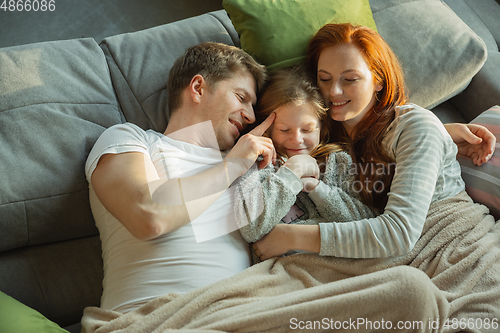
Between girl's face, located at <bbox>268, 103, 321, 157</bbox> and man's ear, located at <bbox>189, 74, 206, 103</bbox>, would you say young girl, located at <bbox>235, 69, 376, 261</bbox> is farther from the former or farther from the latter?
man's ear, located at <bbox>189, 74, 206, 103</bbox>

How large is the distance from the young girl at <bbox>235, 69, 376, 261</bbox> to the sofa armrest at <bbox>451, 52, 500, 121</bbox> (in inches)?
34.6

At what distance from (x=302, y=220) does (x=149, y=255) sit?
52cm

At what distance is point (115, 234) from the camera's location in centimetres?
122

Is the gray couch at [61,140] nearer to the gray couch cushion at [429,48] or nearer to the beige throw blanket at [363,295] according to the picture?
the beige throw blanket at [363,295]

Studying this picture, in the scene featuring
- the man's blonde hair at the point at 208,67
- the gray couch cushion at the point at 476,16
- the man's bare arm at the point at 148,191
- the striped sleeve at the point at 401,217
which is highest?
the man's blonde hair at the point at 208,67

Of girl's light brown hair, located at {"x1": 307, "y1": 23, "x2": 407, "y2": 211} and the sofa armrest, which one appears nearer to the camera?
girl's light brown hair, located at {"x1": 307, "y1": 23, "x2": 407, "y2": 211}

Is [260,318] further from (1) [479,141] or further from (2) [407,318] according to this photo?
(1) [479,141]

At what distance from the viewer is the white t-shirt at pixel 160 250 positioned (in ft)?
3.73

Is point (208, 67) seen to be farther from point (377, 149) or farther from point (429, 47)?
point (429, 47)

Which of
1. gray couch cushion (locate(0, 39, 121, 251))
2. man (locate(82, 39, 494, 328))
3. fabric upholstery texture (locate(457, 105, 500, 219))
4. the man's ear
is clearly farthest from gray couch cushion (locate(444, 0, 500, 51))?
gray couch cushion (locate(0, 39, 121, 251))

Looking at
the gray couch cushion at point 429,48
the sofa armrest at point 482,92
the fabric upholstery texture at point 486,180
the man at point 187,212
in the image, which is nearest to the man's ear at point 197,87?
the man at point 187,212

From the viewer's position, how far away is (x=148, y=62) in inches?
61.8

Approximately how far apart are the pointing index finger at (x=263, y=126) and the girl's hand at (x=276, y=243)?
1.12 feet

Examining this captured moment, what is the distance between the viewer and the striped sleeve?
3.88 ft
